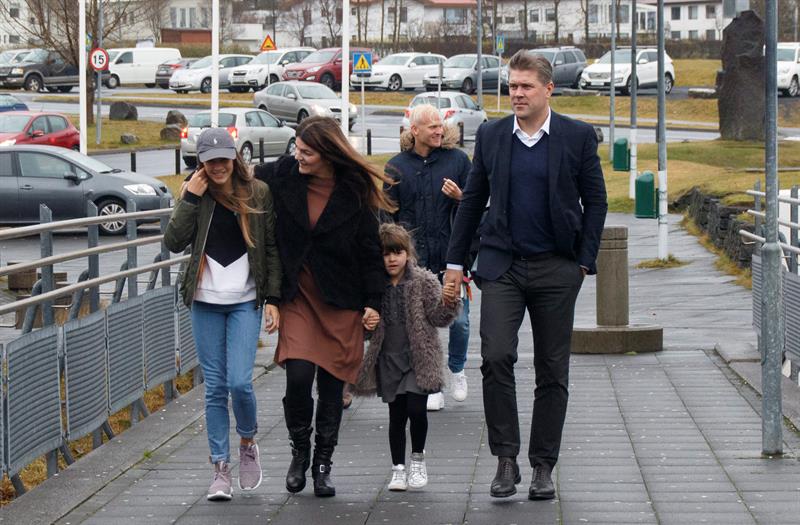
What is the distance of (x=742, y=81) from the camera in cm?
3506

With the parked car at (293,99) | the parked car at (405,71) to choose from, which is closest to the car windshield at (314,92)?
the parked car at (293,99)

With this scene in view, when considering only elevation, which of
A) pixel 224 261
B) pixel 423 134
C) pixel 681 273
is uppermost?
pixel 423 134

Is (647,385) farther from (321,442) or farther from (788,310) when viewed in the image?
(321,442)

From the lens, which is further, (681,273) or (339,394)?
(681,273)

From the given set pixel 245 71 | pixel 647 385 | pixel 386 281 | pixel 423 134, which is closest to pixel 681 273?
pixel 647 385

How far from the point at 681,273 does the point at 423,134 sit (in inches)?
399

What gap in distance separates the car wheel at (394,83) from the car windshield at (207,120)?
986 inches

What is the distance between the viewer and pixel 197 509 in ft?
22.1

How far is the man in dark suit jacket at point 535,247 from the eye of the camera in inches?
266

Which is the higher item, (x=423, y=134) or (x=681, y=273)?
(x=423, y=134)

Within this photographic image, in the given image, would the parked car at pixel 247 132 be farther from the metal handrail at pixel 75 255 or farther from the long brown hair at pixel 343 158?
the long brown hair at pixel 343 158

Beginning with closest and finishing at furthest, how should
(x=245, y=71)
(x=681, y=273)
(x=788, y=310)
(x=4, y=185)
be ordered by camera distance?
(x=788, y=310), (x=681, y=273), (x=4, y=185), (x=245, y=71)

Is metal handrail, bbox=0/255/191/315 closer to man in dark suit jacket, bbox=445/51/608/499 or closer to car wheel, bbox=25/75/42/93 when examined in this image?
man in dark suit jacket, bbox=445/51/608/499

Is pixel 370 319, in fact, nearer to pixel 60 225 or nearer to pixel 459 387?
pixel 60 225
